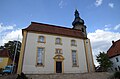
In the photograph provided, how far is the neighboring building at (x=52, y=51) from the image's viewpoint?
1795cm

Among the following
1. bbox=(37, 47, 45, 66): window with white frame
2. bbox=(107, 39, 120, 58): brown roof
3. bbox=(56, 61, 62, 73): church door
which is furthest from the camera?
bbox=(107, 39, 120, 58): brown roof

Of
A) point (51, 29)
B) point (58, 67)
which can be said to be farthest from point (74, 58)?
point (51, 29)

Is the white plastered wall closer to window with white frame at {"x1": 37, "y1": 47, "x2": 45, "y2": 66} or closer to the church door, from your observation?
window with white frame at {"x1": 37, "y1": 47, "x2": 45, "y2": 66}

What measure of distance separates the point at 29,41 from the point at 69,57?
8.22 meters

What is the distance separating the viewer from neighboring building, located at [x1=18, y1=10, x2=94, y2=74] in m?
18.0

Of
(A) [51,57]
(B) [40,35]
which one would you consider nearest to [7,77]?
(A) [51,57]

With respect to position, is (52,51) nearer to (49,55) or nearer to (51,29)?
(49,55)

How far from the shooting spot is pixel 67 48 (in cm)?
2133

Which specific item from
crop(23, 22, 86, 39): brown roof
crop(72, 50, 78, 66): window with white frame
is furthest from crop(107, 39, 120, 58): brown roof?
crop(72, 50, 78, 66): window with white frame

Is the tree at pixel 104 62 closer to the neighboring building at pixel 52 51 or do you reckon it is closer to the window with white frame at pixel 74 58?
the neighboring building at pixel 52 51

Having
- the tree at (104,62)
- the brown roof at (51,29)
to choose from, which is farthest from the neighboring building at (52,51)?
the tree at (104,62)

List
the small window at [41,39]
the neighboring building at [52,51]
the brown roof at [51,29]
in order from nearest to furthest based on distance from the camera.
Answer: the neighboring building at [52,51] → the small window at [41,39] → the brown roof at [51,29]

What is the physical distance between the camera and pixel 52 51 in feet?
65.3

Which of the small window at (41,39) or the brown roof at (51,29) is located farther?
the brown roof at (51,29)
